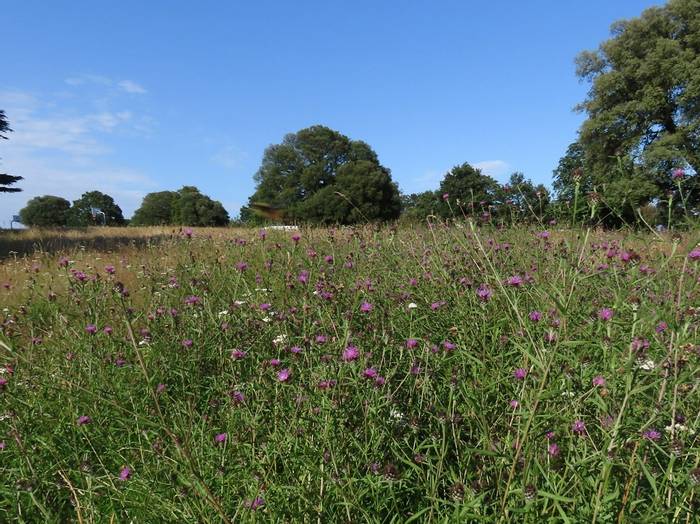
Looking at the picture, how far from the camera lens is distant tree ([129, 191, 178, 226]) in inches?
3147

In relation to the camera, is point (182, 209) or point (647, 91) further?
point (182, 209)

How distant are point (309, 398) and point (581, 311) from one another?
1.51 metres

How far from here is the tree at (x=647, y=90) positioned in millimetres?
21953

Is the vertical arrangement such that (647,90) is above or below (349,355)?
above

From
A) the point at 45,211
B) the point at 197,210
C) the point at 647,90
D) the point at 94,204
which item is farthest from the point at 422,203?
the point at 45,211

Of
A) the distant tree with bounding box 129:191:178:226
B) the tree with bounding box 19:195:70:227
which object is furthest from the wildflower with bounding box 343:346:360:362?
the tree with bounding box 19:195:70:227

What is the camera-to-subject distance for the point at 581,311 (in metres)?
2.37

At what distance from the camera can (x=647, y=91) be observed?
75.3 ft

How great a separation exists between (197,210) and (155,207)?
13.9 meters

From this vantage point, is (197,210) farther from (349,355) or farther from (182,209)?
(349,355)

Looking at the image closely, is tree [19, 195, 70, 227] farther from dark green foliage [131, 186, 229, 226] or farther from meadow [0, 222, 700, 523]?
meadow [0, 222, 700, 523]

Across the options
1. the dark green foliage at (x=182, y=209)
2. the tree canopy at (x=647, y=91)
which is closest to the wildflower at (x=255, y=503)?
the tree canopy at (x=647, y=91)

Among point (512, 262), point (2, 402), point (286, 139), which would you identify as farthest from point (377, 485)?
point (286, 139)

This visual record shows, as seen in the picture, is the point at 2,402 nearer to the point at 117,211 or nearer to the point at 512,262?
the point at 512,262
